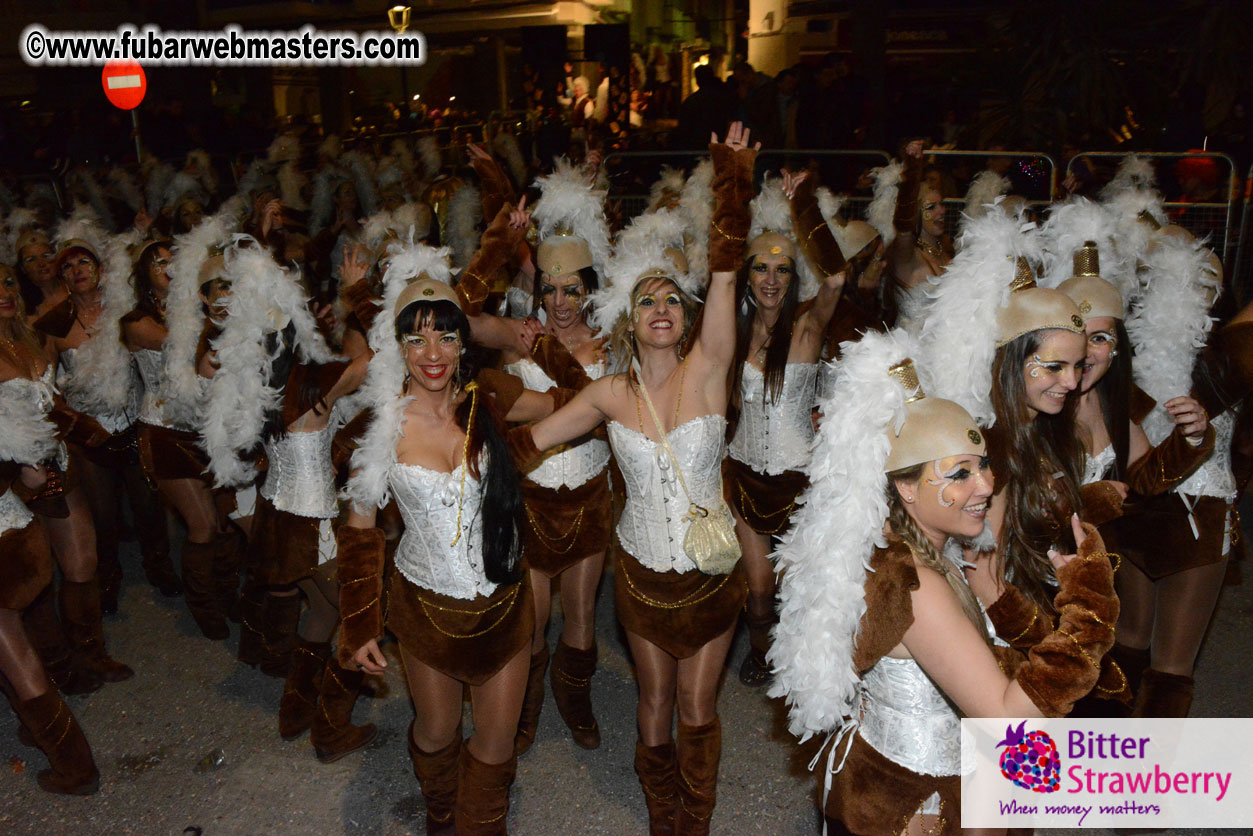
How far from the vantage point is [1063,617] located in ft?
7.79

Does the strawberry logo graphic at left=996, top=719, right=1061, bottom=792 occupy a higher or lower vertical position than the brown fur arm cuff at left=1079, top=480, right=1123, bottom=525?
lower

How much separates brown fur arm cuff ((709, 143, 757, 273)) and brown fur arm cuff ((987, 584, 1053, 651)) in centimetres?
145

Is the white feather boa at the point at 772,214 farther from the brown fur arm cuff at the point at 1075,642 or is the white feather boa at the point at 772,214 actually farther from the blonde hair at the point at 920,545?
the brown fur arm cuff at the point at 1075,642

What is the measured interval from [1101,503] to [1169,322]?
45.2 inches

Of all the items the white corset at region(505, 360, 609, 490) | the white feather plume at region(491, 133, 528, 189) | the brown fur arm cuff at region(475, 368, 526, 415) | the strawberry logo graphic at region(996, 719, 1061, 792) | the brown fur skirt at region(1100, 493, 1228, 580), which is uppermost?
the white feather plume at region(491, 133, 528, 189)

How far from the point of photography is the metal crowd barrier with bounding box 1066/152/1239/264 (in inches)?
301

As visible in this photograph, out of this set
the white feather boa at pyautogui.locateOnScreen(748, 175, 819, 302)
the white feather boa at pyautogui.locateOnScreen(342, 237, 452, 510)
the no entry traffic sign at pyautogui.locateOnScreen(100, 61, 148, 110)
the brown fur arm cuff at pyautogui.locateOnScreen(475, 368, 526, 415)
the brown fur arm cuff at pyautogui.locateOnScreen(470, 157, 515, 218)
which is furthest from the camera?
the no entry traffic sign at pyautogui.locateOnScreen(100, 61, 148, 110)

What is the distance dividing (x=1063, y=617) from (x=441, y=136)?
44.5ft

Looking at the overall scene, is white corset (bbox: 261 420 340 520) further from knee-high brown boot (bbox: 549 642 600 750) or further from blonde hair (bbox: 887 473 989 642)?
blonde hair (bbox: 887 473 989 642)

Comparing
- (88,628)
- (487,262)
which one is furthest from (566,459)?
(88,628)

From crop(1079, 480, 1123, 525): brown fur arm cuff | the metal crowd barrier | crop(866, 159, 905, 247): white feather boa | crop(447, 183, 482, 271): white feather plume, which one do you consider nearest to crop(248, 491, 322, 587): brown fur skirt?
crop(1079, 480, 1123, 525): brown fur arm cuff

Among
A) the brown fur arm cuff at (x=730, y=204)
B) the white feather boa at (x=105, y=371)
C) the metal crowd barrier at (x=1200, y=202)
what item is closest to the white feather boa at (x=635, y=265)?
the brown fur arm cuff at (x=730, y=204)

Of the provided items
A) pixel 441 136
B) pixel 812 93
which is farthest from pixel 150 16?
pixel 812 93

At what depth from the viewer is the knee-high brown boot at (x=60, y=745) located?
4062mm
